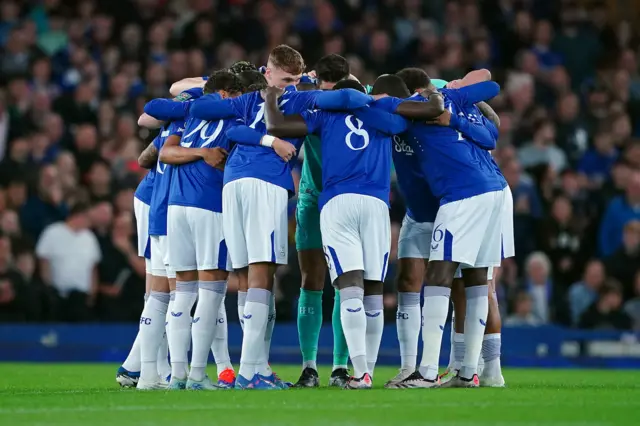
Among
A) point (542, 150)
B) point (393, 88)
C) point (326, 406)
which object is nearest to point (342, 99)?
point (393, 88)

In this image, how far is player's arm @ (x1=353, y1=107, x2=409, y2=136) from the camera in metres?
10.2

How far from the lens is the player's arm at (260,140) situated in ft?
33.5

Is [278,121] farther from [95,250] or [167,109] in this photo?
[95,250]

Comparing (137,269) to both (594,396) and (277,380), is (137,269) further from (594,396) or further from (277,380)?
(594,396)

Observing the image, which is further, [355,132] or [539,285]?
[539,285]

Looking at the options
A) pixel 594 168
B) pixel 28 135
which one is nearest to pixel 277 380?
pixel 28 135

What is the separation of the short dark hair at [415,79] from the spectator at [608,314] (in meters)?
7.18

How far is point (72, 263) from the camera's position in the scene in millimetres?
16500

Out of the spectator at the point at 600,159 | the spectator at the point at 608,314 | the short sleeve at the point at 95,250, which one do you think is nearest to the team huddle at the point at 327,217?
the short sleeve at the point at 95,250

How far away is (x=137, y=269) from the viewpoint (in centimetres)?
1647

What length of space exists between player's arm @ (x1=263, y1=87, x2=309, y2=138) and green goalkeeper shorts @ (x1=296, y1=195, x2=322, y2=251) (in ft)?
2.74

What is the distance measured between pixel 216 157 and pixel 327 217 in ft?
3.53

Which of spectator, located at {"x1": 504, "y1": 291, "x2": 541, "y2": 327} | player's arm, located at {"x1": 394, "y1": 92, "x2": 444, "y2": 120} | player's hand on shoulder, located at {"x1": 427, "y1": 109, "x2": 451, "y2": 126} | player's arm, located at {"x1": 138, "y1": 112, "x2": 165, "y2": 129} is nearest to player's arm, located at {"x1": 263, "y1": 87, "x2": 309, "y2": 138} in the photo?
player's arm, located at {"x1": 394, "y1": 92, "x2": 444, "y2": 120}

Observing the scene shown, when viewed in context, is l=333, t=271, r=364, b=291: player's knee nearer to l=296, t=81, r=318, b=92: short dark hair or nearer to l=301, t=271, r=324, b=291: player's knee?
l=301, t=271, r=324, b=291: player's knee
